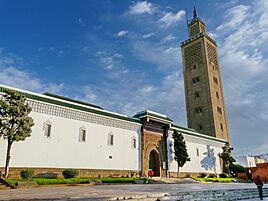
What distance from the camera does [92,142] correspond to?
1897 centimetres

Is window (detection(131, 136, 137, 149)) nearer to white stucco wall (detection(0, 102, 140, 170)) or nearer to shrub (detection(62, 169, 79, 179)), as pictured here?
white stucco wall (detection(0, 102, 140, 170))

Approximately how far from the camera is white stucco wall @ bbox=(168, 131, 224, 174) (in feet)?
89.0

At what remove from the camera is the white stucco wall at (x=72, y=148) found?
15.2m

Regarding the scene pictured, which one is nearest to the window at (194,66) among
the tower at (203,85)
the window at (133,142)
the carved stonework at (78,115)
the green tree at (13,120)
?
the tower at (203,85)

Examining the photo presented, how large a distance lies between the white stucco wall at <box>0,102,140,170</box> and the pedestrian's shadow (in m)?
11.7

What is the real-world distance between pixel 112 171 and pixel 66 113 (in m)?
5.98

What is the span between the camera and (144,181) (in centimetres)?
1834

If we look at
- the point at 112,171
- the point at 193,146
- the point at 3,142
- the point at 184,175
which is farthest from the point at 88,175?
the point at 193,146

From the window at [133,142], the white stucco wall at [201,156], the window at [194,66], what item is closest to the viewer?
the window at [133,142]

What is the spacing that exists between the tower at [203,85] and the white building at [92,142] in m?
9.49

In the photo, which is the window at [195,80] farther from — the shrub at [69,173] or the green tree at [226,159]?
the shrub at [69,173]

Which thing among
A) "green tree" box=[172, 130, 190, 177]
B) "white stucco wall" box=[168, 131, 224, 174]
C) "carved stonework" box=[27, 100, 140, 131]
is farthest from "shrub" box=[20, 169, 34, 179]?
"green tree" box=[172, 130, 190, 177]

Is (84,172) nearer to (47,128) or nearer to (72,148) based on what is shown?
(72,148)

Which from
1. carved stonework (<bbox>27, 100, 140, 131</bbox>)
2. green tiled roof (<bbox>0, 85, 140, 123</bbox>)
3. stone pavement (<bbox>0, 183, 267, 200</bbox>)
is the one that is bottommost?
stone pavement (<bbox>0, 183, 267, 200</bbox>)
